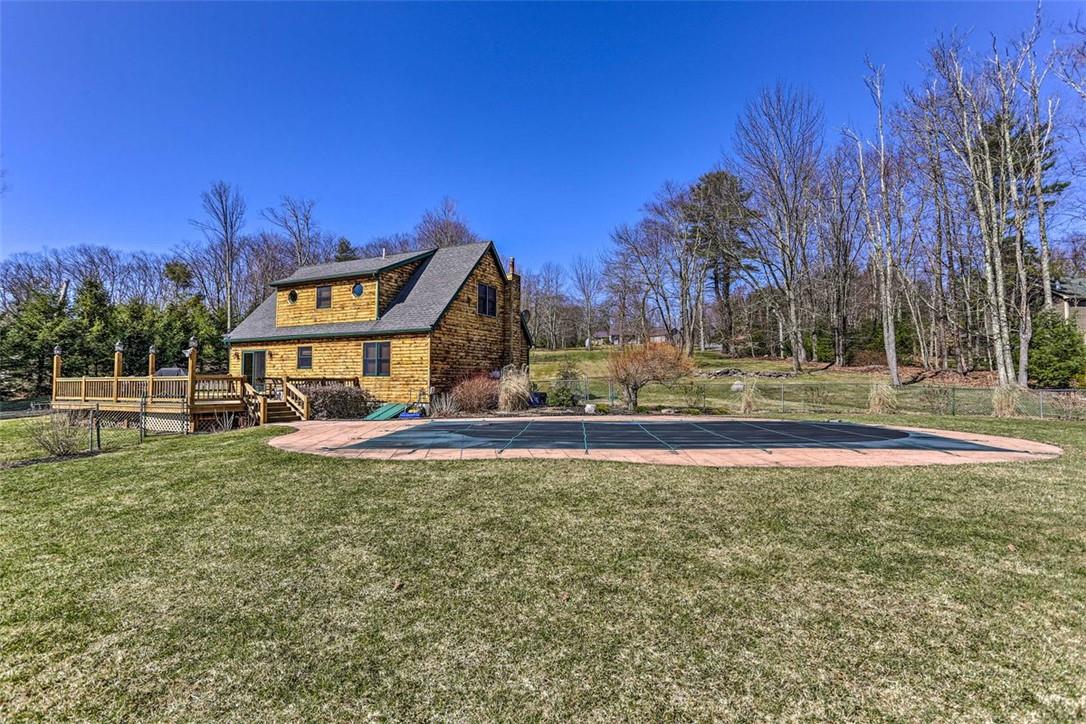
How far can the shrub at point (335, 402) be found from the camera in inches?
504

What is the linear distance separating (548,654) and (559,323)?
48518mm

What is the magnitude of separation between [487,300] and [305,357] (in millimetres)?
7124

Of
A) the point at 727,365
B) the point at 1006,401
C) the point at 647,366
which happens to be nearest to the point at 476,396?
the point at 647,366

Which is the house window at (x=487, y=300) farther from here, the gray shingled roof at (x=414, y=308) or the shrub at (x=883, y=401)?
the shrub at (x=883, y=401)

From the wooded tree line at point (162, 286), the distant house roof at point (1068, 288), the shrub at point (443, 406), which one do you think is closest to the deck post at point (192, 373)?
the shrub at point (443, 406)

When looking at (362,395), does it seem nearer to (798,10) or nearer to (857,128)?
(798,10)

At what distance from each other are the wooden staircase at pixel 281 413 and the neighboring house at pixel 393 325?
179 centimetres

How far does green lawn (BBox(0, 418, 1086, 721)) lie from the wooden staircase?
8.06m

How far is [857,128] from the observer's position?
19.8 m

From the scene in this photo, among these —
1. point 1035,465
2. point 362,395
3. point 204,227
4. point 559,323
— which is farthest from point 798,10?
point 559,323

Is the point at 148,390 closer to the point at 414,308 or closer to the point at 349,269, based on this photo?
the point at 349,269

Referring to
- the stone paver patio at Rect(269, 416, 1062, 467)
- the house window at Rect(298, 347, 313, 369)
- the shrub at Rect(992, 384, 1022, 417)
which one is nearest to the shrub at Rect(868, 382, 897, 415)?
the shrub at Rect(992, 384, 1022, 417)

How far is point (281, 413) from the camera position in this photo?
1295 cm

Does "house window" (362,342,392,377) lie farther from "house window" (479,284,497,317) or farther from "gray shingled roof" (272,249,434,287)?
"house window" (479,284,497,317)
